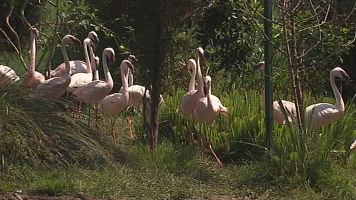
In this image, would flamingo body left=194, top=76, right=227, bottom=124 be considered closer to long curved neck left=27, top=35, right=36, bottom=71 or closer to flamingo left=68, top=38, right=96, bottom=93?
flamingo left=68, top=38, right=96, bottom=93

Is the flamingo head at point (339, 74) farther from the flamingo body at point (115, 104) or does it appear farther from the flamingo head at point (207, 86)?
the flamingo body at point (115, 104)

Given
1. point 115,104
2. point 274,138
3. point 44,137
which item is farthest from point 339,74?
point 44,137

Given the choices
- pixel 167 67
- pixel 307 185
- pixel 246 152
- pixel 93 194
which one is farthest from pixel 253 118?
pixel 93 194

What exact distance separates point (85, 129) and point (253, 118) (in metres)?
2.17

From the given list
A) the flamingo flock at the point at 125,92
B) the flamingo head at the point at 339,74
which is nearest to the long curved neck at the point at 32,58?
the flamingo flock at the point at 125,92

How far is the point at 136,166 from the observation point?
7.39 meters

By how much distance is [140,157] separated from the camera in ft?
A: 25.1

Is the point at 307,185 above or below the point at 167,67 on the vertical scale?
below

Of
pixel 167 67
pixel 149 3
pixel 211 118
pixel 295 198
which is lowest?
pixel 295 198

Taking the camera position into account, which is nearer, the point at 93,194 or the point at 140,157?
the point at 93,194

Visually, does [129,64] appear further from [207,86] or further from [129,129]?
[207,86]

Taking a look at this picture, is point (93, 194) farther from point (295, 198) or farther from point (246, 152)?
point (246, 152)

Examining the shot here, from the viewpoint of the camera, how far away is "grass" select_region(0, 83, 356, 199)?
263 inches

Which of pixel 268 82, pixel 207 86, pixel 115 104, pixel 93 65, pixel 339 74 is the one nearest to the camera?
pixel 268 82
